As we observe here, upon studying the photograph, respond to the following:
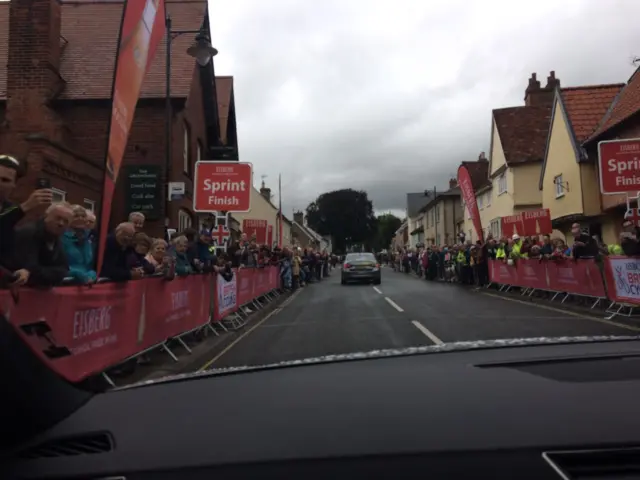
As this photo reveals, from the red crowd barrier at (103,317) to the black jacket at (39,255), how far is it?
125mm

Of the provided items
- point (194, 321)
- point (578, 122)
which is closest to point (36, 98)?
point (194, 321)

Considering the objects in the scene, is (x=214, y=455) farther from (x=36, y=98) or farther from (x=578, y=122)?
(x=578, y=122)

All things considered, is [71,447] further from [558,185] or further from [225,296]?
[558,185]

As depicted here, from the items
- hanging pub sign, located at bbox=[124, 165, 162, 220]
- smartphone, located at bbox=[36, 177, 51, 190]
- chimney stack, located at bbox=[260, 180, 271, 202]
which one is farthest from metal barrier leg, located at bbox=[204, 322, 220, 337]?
chimney stack, located at bbox=[260, 180, 271, 202]

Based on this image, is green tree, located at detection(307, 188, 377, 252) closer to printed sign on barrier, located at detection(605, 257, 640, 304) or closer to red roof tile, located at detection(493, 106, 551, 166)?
red roof tile, located at detection(493, 106, 551, 166)

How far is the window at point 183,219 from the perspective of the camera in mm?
21344

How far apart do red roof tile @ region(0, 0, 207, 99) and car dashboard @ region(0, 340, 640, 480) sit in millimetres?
18753

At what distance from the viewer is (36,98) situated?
17266mm

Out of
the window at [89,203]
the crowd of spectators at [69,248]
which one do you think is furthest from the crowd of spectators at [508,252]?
the window at [89,203]

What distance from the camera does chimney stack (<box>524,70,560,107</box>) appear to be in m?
34.6

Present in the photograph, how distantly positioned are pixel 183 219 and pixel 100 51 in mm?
6802

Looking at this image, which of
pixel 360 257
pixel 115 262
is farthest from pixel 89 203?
pixel 360 257

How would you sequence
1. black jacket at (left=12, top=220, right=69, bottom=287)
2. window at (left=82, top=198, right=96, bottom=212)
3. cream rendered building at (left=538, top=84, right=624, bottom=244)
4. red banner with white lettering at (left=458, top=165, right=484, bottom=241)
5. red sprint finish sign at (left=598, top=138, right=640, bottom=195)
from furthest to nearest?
red banner with white lettering at (left=458, top=165, right=484, bottom=241)
cream rendered building at (left=538, top=84, right=624, bottom=244)
window at (left=82, top=198, right=96, bottom=212)
red sprint finish sign at (left=598, top=138, right=640, bottom=195)
black jacket at (left=12, top=220, right=69, bottom=287)

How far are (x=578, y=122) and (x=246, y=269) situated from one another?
59.1 ft
